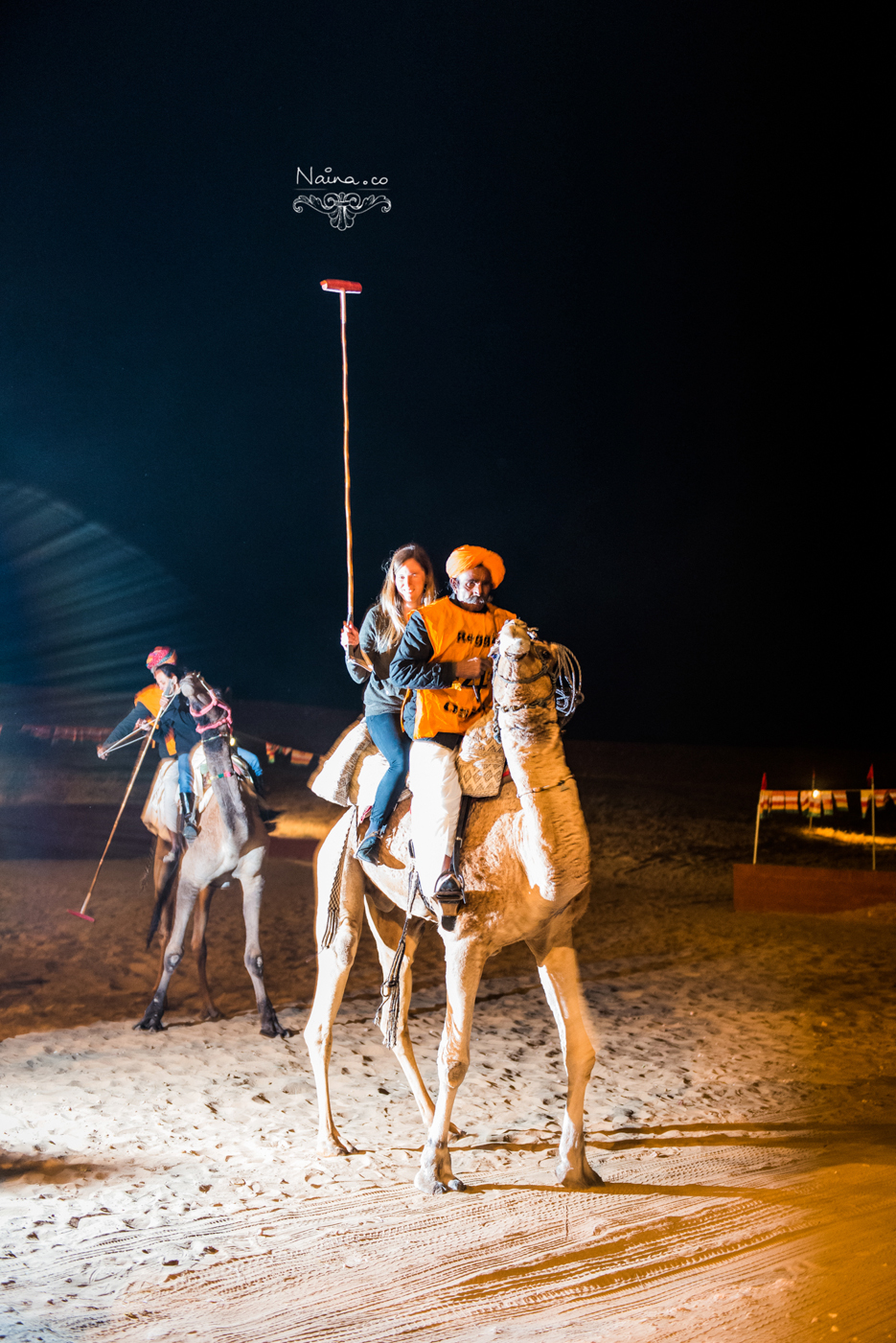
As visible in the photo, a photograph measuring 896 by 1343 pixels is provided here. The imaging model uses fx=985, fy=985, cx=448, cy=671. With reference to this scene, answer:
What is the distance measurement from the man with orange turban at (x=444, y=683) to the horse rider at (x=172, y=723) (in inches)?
119

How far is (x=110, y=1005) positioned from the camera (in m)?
7.14

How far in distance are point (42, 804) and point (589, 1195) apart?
13.4 metres

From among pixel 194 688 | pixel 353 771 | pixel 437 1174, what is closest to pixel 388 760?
pixel 353 771

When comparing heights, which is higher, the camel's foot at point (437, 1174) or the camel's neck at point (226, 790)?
the camel's neck at point (226, 790)

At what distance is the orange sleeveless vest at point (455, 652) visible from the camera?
13.5 feet

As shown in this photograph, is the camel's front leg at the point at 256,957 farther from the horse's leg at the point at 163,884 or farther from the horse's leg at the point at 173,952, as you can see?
the horse's leg at the point at 163,884

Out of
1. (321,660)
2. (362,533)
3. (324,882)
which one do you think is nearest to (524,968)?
(324,882)

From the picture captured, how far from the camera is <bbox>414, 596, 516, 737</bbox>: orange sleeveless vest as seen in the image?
4.13m

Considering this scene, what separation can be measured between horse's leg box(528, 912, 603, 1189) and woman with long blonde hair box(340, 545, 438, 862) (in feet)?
2.99

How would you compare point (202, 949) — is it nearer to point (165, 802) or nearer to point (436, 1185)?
point (165, 802)

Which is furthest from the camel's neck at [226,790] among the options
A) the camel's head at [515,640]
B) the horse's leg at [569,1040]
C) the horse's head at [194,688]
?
the camel's head at [515,640]

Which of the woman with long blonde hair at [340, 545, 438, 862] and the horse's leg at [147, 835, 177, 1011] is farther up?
the woman with long blonde hair at [340, 545, 438, 862]

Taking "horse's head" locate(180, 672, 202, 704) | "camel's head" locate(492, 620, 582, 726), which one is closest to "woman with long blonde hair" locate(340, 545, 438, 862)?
"camel's head" locate(492, 620, 582, 726)

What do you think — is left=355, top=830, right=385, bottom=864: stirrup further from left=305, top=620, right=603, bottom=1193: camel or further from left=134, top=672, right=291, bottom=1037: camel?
left=134, top=672, right=291, bottom=1037: camel
